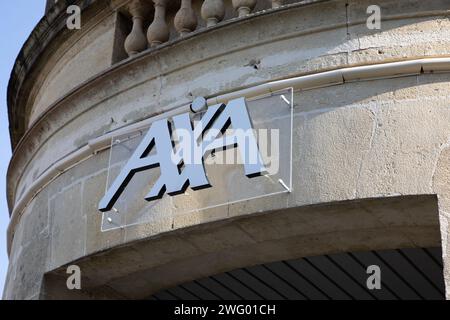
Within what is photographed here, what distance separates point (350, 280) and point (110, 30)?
309 centimetres

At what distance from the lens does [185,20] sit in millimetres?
8352

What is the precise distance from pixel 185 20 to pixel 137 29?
63 centimetres

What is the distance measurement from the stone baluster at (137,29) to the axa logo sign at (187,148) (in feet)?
3.58

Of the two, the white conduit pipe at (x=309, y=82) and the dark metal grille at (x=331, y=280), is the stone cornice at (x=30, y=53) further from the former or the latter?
the dark metal grille at (x=331, y=280)

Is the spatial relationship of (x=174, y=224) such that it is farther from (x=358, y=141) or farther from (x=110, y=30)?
(x=110, y=30)

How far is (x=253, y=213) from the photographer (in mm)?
7141

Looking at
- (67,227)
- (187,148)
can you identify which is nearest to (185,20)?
(187,148)

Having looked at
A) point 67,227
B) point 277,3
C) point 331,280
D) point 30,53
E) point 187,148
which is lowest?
point 331,280

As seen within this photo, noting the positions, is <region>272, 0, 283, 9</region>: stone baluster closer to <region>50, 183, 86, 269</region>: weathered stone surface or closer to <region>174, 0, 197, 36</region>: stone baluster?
<region>174, 0, 197, 36</region>: stone baluster

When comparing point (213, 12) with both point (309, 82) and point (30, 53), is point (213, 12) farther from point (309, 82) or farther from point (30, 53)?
point (30, 53)

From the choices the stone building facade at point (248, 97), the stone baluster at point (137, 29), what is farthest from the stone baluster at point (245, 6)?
the stone baluster at point (137, 29)

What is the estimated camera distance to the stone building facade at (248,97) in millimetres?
6965

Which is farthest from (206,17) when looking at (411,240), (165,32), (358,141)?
(411,240)

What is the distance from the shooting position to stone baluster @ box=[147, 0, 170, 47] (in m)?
8.52
